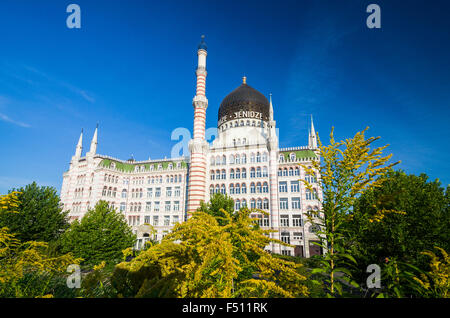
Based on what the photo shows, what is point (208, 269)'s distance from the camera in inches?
207

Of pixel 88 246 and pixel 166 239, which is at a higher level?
pixel 166 239

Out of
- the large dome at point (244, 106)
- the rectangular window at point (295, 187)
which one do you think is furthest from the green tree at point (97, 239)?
the large dome at point (244, 106)

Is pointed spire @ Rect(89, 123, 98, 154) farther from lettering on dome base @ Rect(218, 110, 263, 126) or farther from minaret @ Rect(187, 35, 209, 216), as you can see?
lettering on dome base @ Rect(218, 110, 263, 126)

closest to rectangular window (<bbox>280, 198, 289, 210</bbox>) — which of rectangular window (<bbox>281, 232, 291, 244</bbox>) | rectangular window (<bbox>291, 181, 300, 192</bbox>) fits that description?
rectangular window (<bbox>291, 181, 300, 192</bbox>)

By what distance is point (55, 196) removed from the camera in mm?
31203

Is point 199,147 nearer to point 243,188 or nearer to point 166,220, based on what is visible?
point 243,188

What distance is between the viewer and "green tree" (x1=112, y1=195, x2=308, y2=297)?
4.79 meters

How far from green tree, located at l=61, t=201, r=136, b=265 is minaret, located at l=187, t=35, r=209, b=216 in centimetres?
1203

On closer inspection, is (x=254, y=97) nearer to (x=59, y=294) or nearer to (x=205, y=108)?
(x=205, y=108)

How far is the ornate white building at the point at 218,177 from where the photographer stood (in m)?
37.3

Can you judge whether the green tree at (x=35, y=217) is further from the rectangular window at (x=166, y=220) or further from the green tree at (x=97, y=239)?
Result: the rectangular window at (x=166, y=220)

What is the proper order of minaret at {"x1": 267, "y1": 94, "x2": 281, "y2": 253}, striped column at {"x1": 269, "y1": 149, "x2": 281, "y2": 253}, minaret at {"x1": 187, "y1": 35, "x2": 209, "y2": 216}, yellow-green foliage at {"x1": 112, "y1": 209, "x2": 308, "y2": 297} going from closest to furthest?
yellow-green foliage at {"x1": 112, "y1": 209, "x2": 308, "y2": 297} < striped column at {"x1": 269, "y1": 149, "x2": 281, "y2": 253} < minaret at {"x1": 267, "y1": 94, "x2": 281, "y2": 253} < minaret at {"x1": 187, "y1": 35, "x2": 209, "y2": 216}

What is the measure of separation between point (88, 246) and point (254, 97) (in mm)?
39396
